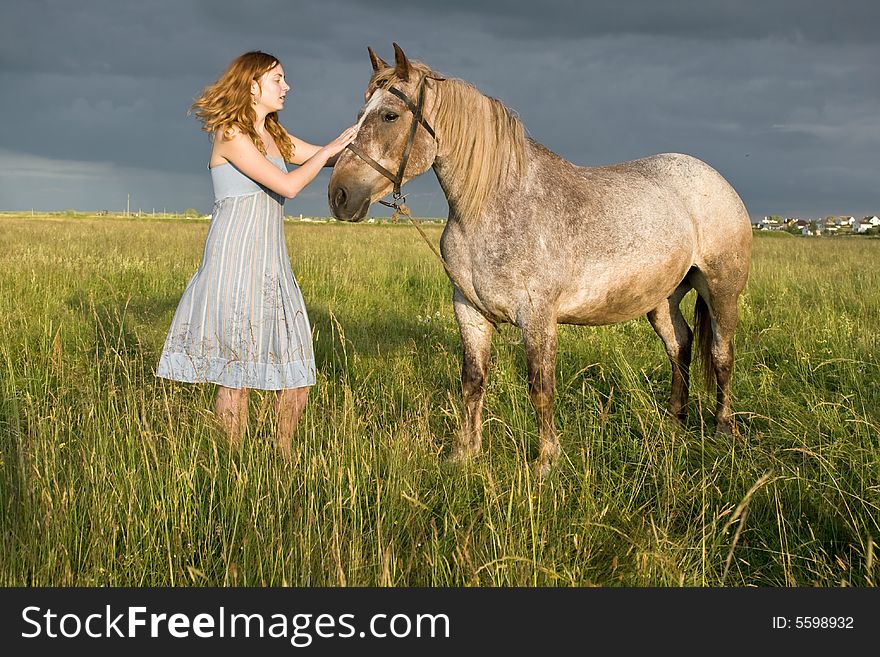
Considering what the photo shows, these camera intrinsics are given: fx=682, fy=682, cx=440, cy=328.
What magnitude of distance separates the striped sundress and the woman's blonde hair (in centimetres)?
23

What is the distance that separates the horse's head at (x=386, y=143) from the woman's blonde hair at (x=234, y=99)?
560mm

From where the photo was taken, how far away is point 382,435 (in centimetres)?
367

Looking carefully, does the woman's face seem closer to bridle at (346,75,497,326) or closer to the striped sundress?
the striped sundress

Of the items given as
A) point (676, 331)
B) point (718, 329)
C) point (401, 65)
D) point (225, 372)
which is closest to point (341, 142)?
point (401, 65)

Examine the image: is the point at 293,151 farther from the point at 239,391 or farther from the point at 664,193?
the point at 664,193

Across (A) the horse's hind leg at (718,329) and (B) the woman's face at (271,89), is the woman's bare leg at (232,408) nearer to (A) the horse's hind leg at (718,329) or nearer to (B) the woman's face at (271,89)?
(B) the woman's face at (271,89)

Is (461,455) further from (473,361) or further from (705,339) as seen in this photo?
(705,339)

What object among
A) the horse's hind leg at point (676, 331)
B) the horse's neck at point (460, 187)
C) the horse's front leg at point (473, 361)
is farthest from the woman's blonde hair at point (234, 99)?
the horse's hind leg at point (676, 331)

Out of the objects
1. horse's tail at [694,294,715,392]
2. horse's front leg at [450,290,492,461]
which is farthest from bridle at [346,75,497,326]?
horse's tail at [694,294,715,392]

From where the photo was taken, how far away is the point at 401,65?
3.53m

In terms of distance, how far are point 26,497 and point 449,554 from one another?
1802 mm

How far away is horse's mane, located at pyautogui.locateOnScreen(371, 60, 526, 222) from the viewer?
373cm

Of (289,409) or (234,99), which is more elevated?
(234,99)

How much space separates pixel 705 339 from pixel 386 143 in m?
3.22
